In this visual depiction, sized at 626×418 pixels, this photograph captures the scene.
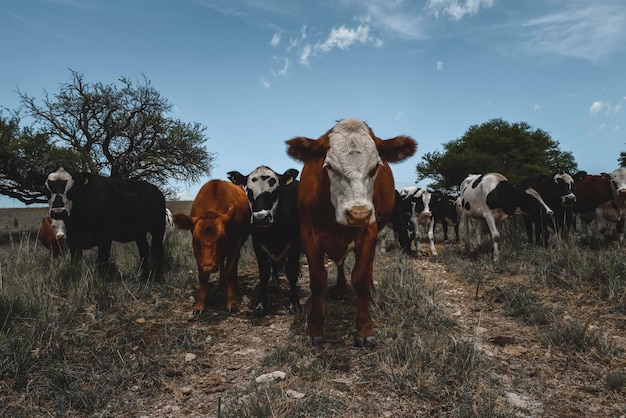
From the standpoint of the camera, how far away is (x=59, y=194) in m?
5.90

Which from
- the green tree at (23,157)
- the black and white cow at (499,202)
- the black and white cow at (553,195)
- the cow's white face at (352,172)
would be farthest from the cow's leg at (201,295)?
the green tree at (23,157)

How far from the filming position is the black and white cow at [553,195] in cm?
956

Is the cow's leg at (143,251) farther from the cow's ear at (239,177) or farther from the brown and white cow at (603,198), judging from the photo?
the brown and white cow at (603,198)

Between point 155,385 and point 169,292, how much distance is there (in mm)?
2688

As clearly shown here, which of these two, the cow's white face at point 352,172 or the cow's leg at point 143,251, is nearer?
the cow's white face at point 352,172

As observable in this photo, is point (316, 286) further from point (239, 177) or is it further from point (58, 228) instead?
point (58, 228)

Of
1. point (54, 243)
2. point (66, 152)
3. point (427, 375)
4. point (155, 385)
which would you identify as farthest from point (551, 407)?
point (66, 152)

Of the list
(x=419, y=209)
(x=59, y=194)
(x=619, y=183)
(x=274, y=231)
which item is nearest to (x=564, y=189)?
(x=619, y=183)

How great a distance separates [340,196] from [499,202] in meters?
6.75

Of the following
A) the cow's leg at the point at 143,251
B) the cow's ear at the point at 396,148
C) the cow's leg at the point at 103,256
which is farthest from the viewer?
the cow's leg at the point at 143,251

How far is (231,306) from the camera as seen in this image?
218 inches

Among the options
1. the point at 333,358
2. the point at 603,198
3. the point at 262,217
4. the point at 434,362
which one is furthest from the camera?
the point at 603,198

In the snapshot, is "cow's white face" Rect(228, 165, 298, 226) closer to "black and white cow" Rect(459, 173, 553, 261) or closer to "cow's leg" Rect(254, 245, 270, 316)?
"cow's leg" Rect(254, 245, 270, 316)

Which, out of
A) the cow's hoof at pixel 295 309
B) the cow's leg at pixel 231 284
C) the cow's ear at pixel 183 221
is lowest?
the cow's hoof at pixel 295 309
